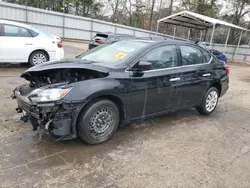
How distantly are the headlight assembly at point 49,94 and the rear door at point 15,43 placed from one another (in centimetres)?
517

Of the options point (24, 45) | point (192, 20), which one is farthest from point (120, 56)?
point (192, 20)

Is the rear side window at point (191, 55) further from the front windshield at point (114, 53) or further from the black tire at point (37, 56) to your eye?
the black tire at point (37, 56)

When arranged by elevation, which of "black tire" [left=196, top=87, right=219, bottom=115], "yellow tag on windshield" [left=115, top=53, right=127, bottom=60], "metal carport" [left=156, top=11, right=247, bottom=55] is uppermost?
"metal carport" [left=156, top=11, right=247, bottom=55]

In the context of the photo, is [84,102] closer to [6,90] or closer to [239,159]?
[239,159]

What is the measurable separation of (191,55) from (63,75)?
8.69 feet

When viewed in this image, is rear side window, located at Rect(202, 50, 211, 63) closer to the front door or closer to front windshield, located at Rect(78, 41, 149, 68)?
the front door

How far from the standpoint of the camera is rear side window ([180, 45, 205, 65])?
4.48 meters

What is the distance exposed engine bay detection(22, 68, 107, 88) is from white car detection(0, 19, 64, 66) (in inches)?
184

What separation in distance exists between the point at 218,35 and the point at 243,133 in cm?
3020

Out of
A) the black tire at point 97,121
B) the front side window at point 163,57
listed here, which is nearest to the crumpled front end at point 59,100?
the black tire at point 97,121

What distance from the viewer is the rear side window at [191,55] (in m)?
4.48

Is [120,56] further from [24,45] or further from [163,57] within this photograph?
[24,45]

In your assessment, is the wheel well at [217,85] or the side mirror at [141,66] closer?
the side mirror at [141,66]

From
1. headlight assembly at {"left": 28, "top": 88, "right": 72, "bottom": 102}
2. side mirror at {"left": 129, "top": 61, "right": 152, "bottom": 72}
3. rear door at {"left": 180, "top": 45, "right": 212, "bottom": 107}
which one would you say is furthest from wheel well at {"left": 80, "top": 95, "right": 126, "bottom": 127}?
rear door at {"left": 180, "top": 45, "right": 212, "bottom": 107}
